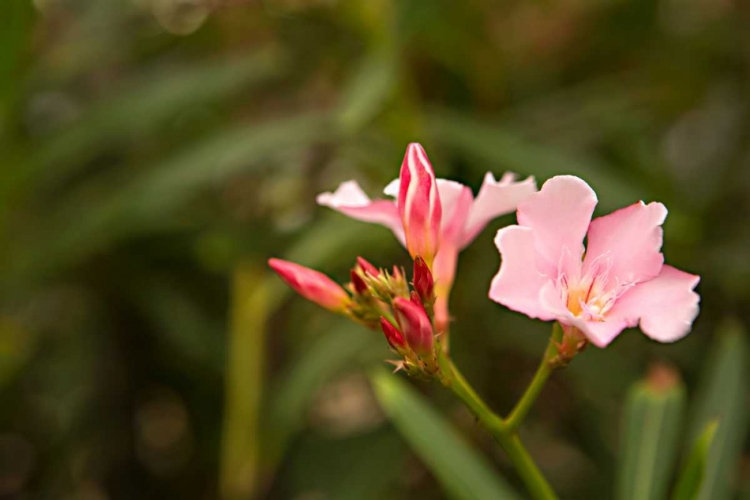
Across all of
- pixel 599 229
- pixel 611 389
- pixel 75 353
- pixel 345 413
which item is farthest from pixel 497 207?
pixel 345 413

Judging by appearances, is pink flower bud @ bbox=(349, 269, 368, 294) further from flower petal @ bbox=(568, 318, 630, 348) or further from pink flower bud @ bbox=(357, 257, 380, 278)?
flower petal @ bbox=(568, 318, 630, 348)

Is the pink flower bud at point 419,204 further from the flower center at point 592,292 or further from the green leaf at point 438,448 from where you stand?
the green leaf at point 438,448

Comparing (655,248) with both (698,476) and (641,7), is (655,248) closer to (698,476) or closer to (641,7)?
(698,476)

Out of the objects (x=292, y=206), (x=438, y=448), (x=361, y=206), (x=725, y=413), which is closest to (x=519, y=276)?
(x=361, y=206)

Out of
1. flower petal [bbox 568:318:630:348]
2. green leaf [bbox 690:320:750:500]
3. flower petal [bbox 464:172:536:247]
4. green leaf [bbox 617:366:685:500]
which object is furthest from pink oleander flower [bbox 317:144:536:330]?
green leaf [bbox 690:320:750:500]

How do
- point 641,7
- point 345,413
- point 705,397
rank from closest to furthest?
1. point 705,397
2. point 641,7
3. point 345,413

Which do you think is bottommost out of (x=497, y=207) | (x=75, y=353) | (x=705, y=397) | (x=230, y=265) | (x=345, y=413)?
(x=345, y=413)

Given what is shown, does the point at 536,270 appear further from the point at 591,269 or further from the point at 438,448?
the point at 438,448

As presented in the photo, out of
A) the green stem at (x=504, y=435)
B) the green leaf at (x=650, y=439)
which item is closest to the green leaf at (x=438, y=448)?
the green leaf at (x=650, y=439)
